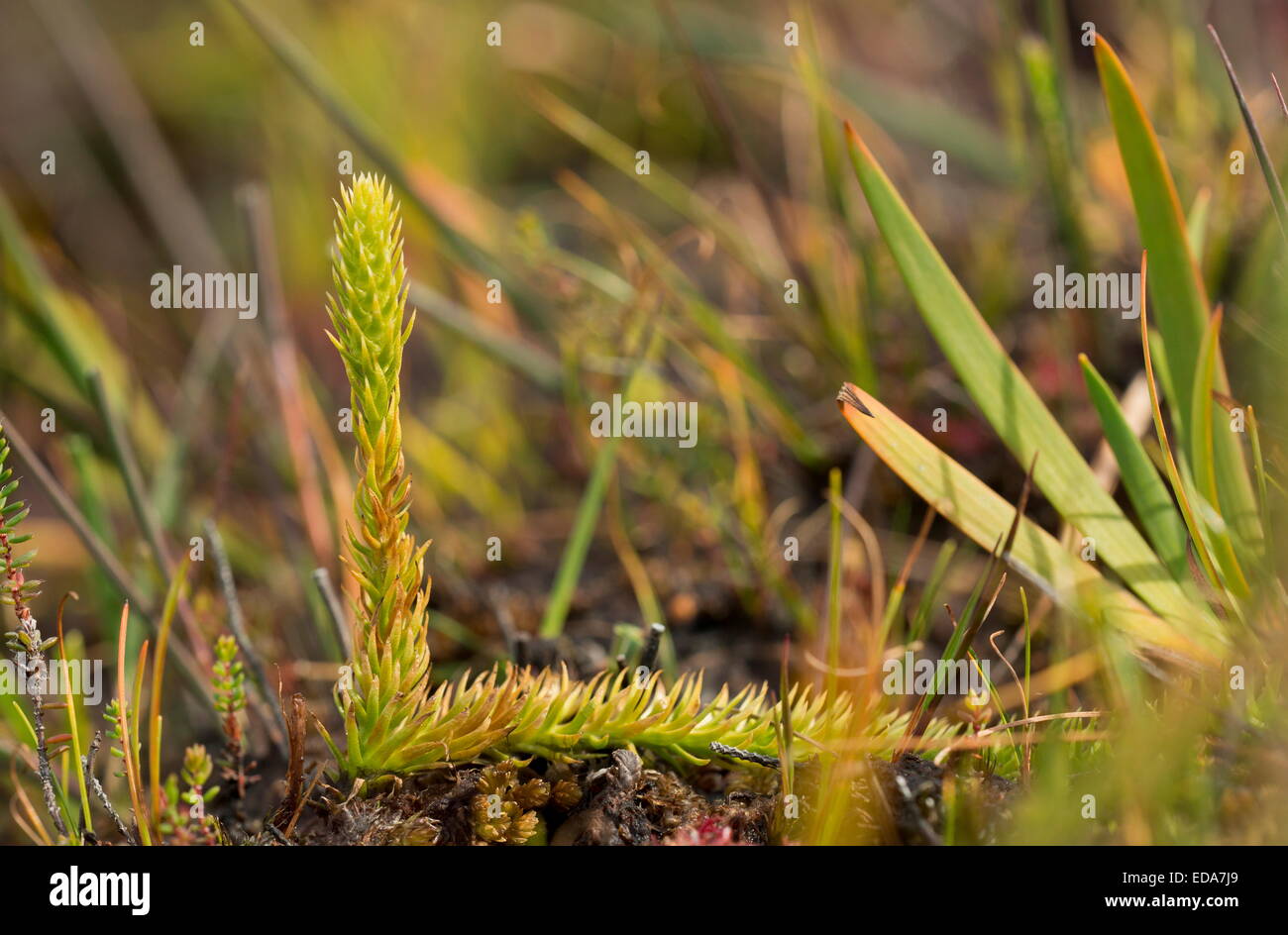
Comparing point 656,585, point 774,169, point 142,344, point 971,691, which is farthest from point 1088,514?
point 142,344

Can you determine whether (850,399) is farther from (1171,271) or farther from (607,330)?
(607,330)

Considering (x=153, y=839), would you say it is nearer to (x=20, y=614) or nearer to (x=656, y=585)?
(x=20, y=614)

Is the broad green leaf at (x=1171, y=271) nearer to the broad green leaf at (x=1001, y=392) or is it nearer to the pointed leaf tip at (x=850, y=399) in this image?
the broad green leaf at (x=1001, y=392)
